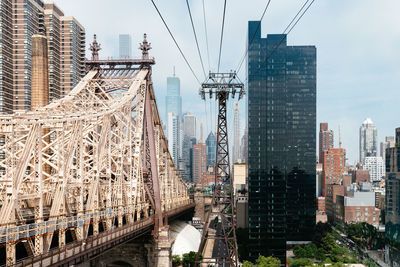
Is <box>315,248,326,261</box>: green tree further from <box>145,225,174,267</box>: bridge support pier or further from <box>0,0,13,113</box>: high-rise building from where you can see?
<box>0,0,13,113</box>: high-rise building

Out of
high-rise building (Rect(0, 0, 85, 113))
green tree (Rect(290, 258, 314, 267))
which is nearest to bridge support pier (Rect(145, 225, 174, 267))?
green tree (Rect(290, 258, 314, 267))

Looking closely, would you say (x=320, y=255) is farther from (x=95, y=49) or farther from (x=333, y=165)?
(x=333, y=165)

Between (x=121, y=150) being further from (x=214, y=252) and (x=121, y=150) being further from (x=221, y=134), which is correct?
(x=214, y=252)

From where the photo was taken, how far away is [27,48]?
230 ft

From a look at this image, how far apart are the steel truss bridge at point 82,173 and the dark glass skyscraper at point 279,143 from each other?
18.8 meters

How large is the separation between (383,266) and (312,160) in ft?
78.0

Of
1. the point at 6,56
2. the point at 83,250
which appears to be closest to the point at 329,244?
the point at 83,250

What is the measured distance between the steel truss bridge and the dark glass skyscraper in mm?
18811

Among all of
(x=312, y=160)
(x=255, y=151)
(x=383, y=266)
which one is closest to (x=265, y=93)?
(x=255, y=151)

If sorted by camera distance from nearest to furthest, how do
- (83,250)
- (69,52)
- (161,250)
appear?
(83,250) < (161,250) < (69,52)

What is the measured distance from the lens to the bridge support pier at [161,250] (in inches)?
1515

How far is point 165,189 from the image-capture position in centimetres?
5228

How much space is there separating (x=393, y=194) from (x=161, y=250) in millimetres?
49091

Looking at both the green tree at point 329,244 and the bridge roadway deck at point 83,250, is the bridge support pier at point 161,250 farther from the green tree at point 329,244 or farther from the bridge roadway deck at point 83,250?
the green tree at point 329,244
